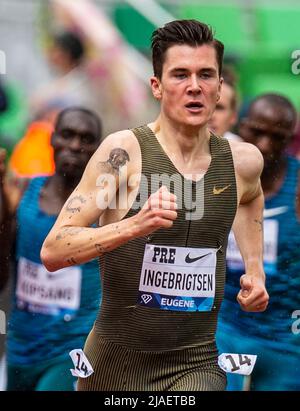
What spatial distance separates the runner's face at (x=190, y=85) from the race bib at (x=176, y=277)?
1.77ft

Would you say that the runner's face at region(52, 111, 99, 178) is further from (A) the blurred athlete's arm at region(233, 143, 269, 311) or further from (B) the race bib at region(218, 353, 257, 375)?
(B) the race bib at region(218, 353, 257, 375)

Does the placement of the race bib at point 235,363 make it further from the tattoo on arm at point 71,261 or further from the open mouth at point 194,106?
the open mouth at point 194,106

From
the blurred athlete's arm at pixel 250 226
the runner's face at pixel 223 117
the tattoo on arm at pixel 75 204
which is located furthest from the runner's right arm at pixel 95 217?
the runner's face at pixel 223 117

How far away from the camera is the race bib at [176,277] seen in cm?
462

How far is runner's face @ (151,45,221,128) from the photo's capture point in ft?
15.1

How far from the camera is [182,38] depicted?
4.72 m

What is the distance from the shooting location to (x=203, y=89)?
462 centimetres

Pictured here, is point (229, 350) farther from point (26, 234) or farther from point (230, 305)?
point (26, 234)

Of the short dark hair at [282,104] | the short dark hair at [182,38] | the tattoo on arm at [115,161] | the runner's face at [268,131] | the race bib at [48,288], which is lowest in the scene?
the race bib at [48,288]

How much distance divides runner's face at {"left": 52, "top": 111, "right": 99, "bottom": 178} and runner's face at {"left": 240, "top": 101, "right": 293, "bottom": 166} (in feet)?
3.10

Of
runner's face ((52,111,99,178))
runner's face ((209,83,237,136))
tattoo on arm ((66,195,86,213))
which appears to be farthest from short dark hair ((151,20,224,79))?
runner's face ((209,83,237,136))

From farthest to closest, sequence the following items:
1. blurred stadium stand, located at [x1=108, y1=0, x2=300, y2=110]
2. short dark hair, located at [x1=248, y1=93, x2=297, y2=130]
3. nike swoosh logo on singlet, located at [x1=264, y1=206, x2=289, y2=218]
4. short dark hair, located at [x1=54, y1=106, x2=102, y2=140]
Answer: blurred stadium stand, located at [x1=108, y1=0, x2=300, y2=110]
short dark hair, located at [x1=248, y1=93, x2=297, y2=130]
short dark hair, located at [x1=54, y1=106, x2=102, y2=140]
nike swoosh logo on singlet, located at [x1=264, y1=206, x2=289, y2=218]

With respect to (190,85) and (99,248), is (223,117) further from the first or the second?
(99,248)
